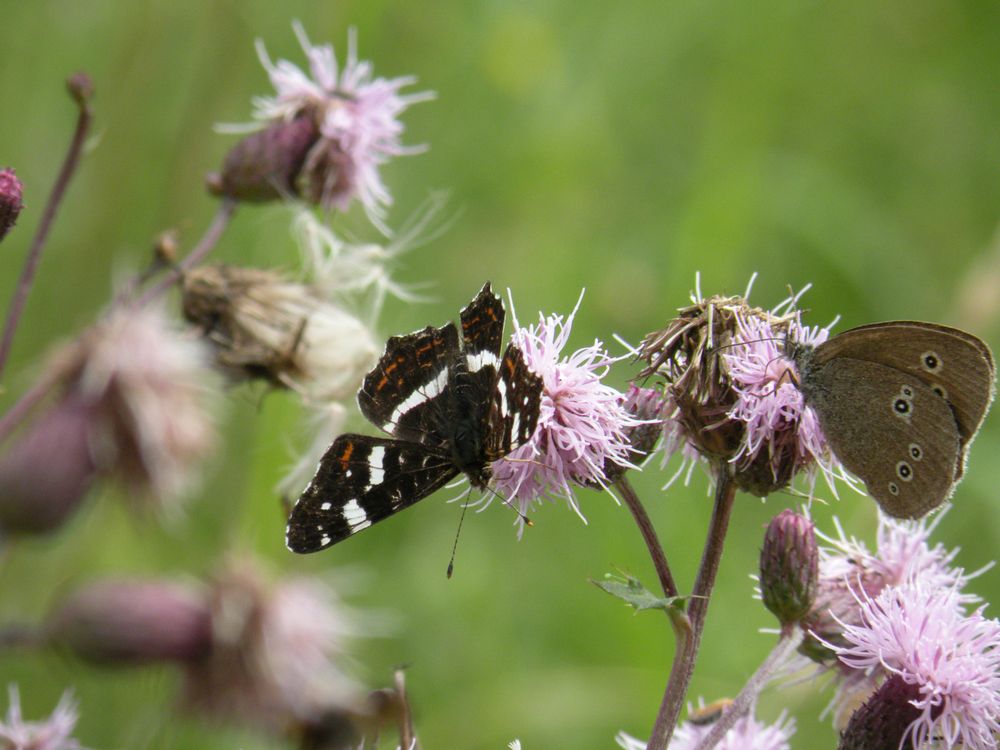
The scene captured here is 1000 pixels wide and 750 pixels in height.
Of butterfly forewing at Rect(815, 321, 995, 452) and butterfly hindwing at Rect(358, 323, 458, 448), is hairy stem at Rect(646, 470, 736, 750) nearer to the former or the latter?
butterfly forewing at Rect(815, 321, 995, 452)

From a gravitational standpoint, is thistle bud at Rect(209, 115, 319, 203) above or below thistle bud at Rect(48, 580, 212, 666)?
above

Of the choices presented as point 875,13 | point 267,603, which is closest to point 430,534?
point 267,603

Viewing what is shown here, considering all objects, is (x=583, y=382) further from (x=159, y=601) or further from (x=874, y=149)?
(x=874, y=149)

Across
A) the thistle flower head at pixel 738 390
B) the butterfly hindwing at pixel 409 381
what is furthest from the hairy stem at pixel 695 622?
the butterfly hindwing at pixel 409 381

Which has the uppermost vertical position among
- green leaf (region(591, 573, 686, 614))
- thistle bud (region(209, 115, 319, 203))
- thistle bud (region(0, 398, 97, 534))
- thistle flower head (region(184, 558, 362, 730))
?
thistle bud (region(209, 115, 319, 203))

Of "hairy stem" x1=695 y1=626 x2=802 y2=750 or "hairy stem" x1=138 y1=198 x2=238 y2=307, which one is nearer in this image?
"hairy stem" x1=695 y1=626 x2=802 y2=750

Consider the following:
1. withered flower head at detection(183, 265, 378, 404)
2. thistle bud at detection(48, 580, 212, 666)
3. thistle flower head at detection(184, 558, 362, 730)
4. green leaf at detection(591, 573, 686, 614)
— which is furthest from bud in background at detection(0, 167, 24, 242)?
green leaf at detection(591, 573, 686, 614)

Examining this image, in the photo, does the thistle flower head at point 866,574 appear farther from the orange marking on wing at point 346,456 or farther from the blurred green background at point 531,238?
the blurred green background at point 531,238
